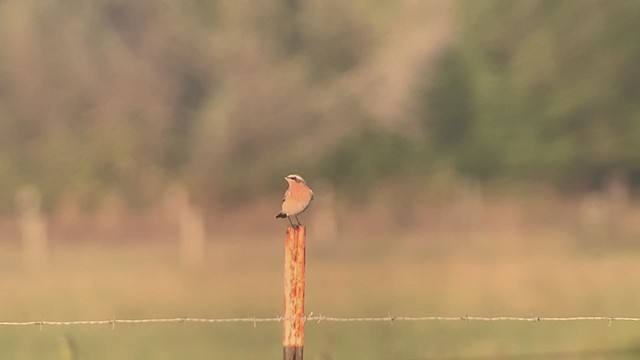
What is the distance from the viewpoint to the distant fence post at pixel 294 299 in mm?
3678

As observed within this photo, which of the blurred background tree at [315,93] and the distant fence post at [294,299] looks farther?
the blurred background tree at [315,93]

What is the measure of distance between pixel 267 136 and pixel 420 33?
4.31ft

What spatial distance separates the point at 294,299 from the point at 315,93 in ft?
8.51

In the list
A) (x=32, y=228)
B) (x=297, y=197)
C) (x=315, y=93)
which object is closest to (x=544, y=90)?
(x=315, y=93)

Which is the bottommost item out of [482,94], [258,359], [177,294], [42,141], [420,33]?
[258,359]

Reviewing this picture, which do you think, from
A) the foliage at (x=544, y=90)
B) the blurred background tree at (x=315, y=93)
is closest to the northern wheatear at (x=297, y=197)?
the blurred background tree at (x=315, y=93)

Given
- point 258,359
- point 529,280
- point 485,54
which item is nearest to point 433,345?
point 529,280

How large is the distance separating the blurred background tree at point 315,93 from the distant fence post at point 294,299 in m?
2.37

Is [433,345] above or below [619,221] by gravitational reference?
below

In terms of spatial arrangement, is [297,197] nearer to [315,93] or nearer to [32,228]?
[315,93]

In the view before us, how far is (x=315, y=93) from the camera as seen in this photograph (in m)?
6.02

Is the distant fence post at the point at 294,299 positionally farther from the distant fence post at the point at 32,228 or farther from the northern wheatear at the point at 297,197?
the distant fence post at the point at 32,228

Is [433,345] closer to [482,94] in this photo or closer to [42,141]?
[482,94]

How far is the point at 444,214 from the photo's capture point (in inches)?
242
